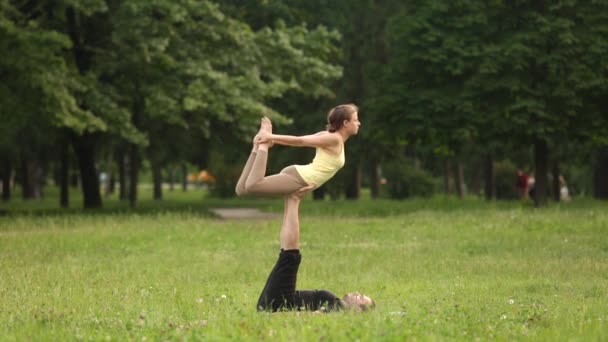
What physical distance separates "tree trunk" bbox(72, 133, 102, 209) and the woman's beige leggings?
83.1 ft

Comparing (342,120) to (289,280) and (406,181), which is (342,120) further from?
(406,181)

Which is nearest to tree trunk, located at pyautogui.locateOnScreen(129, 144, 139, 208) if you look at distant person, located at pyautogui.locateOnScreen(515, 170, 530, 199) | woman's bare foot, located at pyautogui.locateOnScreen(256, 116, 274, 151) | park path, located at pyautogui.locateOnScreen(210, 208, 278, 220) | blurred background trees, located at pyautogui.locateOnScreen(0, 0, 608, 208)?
blurred background trees, located at pyautogui.locateOnScreen(0, 0, 608, 208)

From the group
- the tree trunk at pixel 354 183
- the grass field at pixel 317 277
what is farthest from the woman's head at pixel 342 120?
the tree trunk at pixel 354 183

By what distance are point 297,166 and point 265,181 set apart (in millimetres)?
356

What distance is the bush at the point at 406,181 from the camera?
45.9 metres

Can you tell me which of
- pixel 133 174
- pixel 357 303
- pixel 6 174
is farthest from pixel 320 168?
pixel 6 174

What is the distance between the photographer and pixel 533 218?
74.4 feet

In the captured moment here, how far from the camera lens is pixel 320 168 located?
923 cm

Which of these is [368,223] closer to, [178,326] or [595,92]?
[595,92]

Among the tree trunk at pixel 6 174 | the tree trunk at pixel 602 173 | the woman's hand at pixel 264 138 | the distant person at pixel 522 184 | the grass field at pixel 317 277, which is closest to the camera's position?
the grass field at pixel 317 277

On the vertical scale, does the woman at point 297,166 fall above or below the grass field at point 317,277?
above

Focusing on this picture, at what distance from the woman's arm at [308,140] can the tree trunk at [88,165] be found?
83.3ft

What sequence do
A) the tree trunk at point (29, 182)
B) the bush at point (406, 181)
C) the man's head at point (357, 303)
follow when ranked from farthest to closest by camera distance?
the tree trunk at point (29, 182), the bush at point (406, 181), the man's head at point (357, 303)

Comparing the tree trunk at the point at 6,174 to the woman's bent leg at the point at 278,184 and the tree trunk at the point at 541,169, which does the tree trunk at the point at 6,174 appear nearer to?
the tree trunk at the point at 541,169
